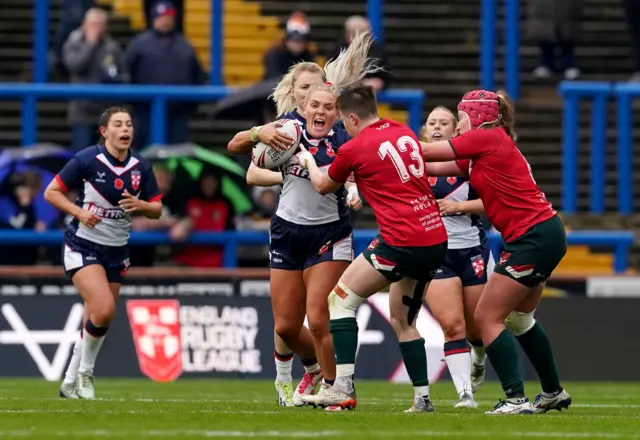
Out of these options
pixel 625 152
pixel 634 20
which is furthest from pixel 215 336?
pixel 634 20

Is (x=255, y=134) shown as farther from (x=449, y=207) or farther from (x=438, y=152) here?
(x=449, y=207)

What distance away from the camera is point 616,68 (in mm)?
22406

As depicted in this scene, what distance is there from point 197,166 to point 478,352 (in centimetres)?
562

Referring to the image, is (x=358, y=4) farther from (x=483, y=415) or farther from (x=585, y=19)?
(x=483, y=415)

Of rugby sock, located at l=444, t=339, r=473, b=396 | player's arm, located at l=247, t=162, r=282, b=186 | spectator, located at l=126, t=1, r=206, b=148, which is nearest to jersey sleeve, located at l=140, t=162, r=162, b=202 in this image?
player's arm, located at l=247, t=162, r=282, b=186

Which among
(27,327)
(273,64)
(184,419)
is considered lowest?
(27,327)

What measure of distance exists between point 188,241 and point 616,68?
8002 mm

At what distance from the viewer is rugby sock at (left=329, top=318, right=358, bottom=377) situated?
33.3 ft

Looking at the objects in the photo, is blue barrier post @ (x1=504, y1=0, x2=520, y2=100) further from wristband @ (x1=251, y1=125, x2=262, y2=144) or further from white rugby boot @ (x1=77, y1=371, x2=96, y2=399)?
wristband @ (x1=251, y1=125, x2=262, y2=144)

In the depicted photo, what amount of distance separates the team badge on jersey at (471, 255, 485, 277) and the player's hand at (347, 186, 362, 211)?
159 centimetres

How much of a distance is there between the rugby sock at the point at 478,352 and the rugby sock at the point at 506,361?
1.95m

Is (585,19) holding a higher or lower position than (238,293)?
higher

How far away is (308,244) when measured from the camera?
10.7m

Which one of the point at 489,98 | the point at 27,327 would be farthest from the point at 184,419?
the point at 27,327
